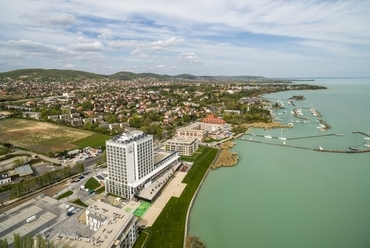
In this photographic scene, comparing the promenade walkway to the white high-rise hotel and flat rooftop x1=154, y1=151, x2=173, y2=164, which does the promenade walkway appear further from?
flat rooftop x1=154, y1=151, x2=173, y2=164

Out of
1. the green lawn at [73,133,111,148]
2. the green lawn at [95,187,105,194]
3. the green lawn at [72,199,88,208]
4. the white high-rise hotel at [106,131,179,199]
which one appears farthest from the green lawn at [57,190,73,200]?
the green lawn at [73,133,111,148]

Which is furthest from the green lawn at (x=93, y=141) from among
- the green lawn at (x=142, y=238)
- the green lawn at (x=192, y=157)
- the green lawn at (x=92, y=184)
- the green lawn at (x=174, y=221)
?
the green lawn at (x=142, y=238)

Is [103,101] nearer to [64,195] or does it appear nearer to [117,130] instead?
[117,130]

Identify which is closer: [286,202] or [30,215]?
[30,215]

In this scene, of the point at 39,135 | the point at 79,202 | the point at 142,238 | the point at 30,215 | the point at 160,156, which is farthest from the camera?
the point at 39,135

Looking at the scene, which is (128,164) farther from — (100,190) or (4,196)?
(4,196)

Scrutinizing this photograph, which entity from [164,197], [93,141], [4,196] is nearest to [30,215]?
[4,196]

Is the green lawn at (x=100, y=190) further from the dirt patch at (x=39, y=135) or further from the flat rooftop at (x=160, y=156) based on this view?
the dirt patch at (x=39, y=135)
